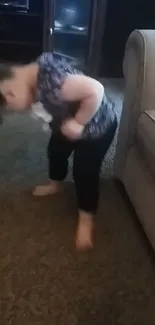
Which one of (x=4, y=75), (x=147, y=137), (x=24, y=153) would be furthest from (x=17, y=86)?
(x=24, y=153)

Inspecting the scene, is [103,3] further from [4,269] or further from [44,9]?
[4,269]

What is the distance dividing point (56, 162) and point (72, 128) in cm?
33

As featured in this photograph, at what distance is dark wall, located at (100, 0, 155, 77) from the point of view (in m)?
2.74

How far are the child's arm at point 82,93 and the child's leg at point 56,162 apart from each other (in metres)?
0.17

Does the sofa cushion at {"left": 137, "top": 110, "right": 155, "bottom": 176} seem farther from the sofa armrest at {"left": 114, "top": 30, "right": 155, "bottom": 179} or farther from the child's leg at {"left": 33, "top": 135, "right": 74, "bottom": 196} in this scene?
the child's leg at {"left": 33, "top": 135, "right": 74, "bottom": 196}

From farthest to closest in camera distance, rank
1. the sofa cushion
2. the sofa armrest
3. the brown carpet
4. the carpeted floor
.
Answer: the carpeted floor → the sofa armrest → the sofa cushion → the brown carpet

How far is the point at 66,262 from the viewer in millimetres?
1355

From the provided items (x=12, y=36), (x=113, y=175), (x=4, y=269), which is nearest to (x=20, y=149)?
(x=113, y=175)

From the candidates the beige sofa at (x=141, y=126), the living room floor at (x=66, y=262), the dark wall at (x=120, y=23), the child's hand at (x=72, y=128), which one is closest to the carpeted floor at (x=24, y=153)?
the living room floor at (x=66, y=262)

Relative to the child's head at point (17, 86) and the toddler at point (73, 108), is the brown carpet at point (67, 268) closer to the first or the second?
the toddler at point (73, 108)

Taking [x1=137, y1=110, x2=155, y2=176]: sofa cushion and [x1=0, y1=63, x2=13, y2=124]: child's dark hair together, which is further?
[x1=137, y1=110, x2=155, y2=176]: sofa cushion

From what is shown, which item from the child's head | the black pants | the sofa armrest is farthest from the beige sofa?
the child's head

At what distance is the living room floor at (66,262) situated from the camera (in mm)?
1191

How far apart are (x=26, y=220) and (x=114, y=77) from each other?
164 centimetres
